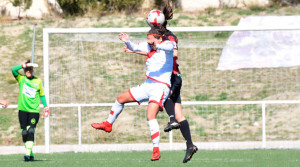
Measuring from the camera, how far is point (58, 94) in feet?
55.8

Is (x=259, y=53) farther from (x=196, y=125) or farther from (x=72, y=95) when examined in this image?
(x=72, y=95)

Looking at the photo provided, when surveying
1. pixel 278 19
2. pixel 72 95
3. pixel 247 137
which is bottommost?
pixel 247 137

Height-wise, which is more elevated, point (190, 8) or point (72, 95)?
point (190, 8)

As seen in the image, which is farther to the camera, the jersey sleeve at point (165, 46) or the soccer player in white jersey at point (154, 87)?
the soccer player in white jersey at point (154, 87)

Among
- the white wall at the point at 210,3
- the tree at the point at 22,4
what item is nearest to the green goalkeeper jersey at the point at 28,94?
the tree at the point at 22,4

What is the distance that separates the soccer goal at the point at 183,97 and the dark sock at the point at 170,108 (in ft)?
16.9

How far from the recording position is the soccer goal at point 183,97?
52.6ft

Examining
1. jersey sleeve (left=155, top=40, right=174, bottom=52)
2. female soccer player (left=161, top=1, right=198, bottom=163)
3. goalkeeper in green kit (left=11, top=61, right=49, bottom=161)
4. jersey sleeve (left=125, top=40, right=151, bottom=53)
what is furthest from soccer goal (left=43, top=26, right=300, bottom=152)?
jersey sleeve (left=155, top=40, right=174, bottom=52)

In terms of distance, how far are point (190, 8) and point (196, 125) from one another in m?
13.1

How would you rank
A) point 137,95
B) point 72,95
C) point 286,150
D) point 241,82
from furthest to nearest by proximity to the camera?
point 241,82, point 72,95, point 286,150, point 137,95

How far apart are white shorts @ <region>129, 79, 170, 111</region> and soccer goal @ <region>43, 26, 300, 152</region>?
5.53 m

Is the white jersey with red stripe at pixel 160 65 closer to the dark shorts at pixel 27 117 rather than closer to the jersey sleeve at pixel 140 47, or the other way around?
the jersey sleeve at pixel 140 47

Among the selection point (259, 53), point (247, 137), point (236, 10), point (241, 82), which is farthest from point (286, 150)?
point (236, 10)

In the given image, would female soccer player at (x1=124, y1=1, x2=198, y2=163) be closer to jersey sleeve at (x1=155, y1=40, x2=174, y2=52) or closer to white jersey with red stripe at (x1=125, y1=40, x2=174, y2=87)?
white jersey with red stripe at (x1=125, y1=40, x2=174, y2=87)
